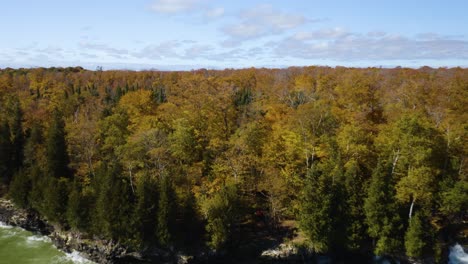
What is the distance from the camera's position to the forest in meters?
28.7

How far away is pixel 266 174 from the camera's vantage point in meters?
32.2

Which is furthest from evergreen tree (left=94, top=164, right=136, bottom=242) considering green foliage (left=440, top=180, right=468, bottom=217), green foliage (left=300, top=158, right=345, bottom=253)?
green foliage (left=440, top=180, right=468, bottom=217)

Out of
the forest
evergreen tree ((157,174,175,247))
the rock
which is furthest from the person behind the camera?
the rock

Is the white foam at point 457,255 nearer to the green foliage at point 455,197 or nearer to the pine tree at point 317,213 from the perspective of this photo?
the green foliage at point 455,197

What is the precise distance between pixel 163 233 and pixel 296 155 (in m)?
14.1

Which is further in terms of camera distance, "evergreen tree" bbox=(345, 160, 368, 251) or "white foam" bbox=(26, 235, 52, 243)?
"white foam" bbox=(26, 235, 52, 243)

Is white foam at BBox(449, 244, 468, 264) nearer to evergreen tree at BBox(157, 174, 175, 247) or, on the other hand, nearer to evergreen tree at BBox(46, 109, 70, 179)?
evergreen tree at BBox(157, 174, 175, 247)

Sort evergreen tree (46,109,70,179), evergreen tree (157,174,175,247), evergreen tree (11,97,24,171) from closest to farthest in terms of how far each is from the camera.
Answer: evergreen tree (157,174,175,247) < evergreen tree (46,109,70,179) < evergreen tree (11,97,24,171)

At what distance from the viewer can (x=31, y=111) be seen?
51094 millimetres

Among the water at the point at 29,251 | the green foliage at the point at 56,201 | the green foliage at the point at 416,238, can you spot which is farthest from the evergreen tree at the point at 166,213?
the green foliage at the point at 416,238

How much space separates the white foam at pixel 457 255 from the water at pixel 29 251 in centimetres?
2976

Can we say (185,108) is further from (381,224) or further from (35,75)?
(35,75)

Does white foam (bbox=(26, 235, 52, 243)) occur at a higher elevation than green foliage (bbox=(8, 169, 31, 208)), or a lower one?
lower

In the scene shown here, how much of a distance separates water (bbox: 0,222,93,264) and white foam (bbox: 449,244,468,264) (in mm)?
29758
